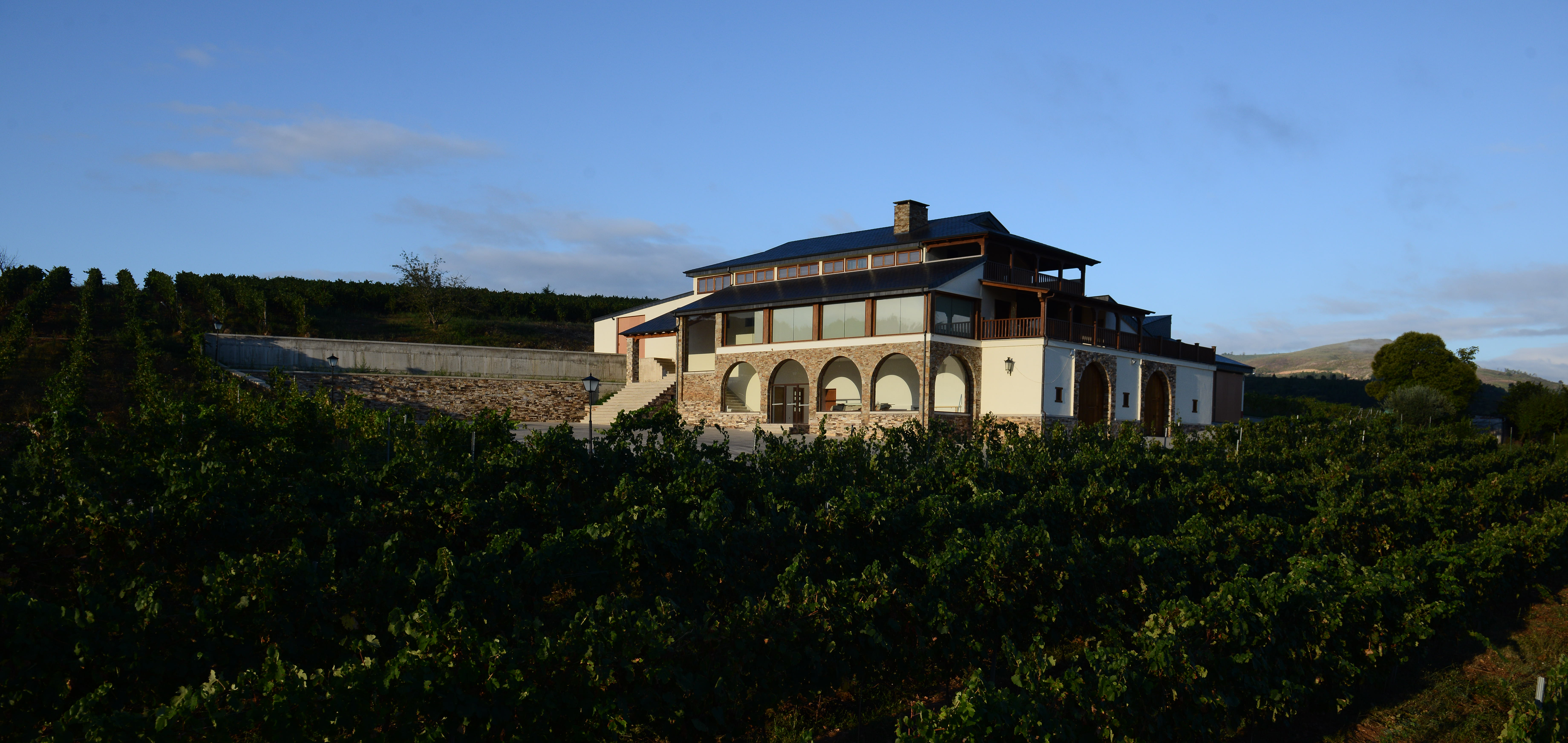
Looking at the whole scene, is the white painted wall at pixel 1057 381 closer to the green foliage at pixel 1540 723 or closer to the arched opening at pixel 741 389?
the arched opening at pixel 741 389

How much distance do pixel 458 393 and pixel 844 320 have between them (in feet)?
42.6

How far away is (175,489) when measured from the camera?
5684mm

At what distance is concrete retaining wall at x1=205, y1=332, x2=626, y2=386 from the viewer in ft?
90.6

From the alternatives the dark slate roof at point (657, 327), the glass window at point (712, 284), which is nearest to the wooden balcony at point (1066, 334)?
the glass window at point (712, 284)

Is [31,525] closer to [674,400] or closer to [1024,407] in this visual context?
[1024,407]

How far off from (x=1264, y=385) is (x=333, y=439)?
7257 cm

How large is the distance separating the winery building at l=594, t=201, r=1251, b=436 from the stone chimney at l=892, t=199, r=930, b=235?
6cm

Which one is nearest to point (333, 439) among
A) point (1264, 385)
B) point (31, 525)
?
point (31, 525)

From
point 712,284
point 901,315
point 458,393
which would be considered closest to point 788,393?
point 901,315

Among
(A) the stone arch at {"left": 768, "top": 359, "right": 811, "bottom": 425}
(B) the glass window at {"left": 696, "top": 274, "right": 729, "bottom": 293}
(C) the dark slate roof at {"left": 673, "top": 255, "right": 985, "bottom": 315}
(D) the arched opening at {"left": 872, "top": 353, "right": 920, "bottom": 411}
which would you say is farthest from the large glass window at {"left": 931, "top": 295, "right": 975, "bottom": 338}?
(B) the glass window at {"left": 696, "top": 274, "right": 729, "bottom": 293}

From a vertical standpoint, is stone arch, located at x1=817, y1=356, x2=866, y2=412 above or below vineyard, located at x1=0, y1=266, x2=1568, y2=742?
above

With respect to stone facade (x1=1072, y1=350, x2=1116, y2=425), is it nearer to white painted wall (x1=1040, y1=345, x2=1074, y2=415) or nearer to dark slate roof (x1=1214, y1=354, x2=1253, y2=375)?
white painted wall (x1=1040, y1=345, x2=1074, y2=415)

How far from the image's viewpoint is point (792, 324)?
28719 millimetres

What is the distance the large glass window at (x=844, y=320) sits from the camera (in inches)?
1071
